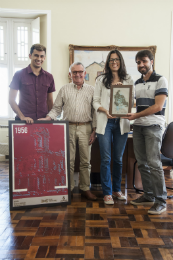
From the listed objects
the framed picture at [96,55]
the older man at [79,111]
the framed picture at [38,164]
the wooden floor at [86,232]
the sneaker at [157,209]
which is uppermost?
the framed picture at [96,55]

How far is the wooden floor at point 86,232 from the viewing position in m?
1.62

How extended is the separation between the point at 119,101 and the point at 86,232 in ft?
4.07

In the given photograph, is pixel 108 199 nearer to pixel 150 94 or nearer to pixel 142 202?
pixel 142 202

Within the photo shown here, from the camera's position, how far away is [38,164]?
2.33 m

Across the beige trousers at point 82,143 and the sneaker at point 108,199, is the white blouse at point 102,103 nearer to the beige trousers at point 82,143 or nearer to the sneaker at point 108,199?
the beige trousers at point 82,143

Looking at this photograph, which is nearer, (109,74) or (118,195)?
(109,74)

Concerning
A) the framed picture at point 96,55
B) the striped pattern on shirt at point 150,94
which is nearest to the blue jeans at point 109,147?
the striped pattern on shirt at point 150,94

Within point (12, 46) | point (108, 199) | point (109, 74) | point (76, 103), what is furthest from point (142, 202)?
point (12, 46)

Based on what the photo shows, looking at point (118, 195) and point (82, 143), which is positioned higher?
point (82, 143)

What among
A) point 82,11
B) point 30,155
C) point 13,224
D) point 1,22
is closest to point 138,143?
point 30,155

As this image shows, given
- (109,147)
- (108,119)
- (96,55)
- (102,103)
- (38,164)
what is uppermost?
(96,55)

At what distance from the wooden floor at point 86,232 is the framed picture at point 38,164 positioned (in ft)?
0.43

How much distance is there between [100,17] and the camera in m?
4.49

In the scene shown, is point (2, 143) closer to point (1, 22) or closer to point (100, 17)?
point (1, 22)
